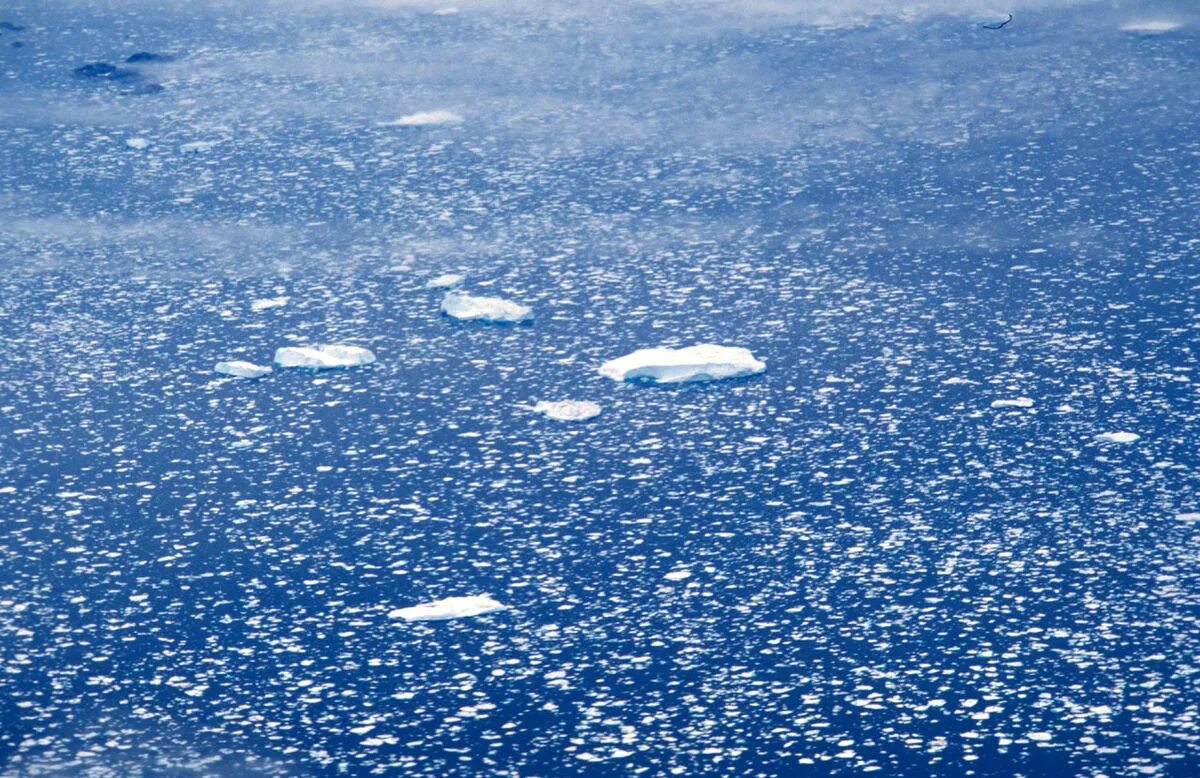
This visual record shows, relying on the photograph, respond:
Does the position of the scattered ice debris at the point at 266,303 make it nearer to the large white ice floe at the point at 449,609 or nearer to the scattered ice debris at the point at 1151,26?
the large white ice floe at the point at 449,609

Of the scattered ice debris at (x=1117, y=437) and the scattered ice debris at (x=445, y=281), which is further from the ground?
the scattered ice debris at (x=445, y=281)

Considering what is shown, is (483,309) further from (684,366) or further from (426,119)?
(426,119)

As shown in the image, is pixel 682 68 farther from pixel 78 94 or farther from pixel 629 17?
pixel 78 94

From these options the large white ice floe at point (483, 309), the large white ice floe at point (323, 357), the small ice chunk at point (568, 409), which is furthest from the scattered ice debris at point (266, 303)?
the small ice chunk at point (568, 409)

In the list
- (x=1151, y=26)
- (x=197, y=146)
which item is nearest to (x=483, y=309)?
(x=197, y=146)

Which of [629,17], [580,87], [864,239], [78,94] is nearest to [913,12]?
[629,17]

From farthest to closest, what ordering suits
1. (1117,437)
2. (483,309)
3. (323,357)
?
(483,309) → (323,357) → (1117,437)
